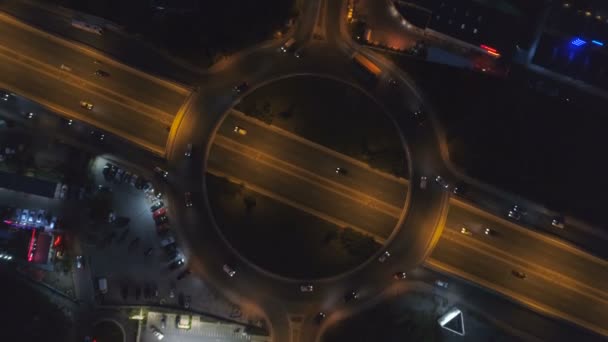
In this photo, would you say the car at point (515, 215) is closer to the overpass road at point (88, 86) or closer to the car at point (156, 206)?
the car at point (156, 206)

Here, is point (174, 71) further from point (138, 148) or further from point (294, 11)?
point (294, 11)

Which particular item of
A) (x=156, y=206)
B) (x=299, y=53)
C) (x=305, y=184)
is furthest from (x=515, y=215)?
(x=156, y=206)

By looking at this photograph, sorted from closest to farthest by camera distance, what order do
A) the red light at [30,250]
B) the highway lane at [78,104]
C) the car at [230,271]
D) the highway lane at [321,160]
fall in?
the red light at [30,250]
the car at [230,271]
the highway lane at [321,160]
the highway lane at [78,104]

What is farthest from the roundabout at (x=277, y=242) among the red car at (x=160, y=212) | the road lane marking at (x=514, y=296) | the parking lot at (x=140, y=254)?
the road lane marking at (x=514, y=296)

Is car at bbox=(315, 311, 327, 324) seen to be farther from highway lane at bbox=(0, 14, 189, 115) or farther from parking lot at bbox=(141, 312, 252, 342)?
highway lane at bbox=(0, 14, 189, 115)

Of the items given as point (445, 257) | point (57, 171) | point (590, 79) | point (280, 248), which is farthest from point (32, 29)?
point (590, 79)
